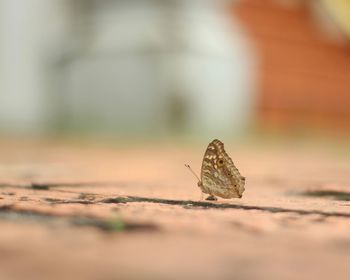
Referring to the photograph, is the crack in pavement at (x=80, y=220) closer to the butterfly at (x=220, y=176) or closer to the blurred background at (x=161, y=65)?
the butterfly at (x=220, y=176)

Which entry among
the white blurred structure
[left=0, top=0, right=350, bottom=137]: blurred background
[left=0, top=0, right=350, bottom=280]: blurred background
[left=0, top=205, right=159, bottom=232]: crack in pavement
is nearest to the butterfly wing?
[left=0, top=205, right=159, bottom=232]: crack in pavement

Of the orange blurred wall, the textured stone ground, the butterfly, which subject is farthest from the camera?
the orange blurred wall

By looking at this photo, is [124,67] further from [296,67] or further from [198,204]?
[198,204]

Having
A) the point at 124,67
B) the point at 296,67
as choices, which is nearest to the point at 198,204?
the point at 124,67

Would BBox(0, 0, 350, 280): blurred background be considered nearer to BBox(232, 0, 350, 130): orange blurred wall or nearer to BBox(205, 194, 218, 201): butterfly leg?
BBox(232, 0, 350, 130): orange blurred wall

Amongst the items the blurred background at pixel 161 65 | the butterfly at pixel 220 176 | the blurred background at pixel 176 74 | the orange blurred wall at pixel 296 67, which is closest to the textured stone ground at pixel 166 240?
the butterfly at pixel 220 176

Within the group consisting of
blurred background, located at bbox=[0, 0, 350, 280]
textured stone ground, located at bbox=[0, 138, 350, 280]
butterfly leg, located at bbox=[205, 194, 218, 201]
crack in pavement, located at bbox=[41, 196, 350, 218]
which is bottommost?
textured stone ground, located at bbox=[0, 138, 350, 280]

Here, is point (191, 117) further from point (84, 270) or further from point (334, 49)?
point (84, 270)
